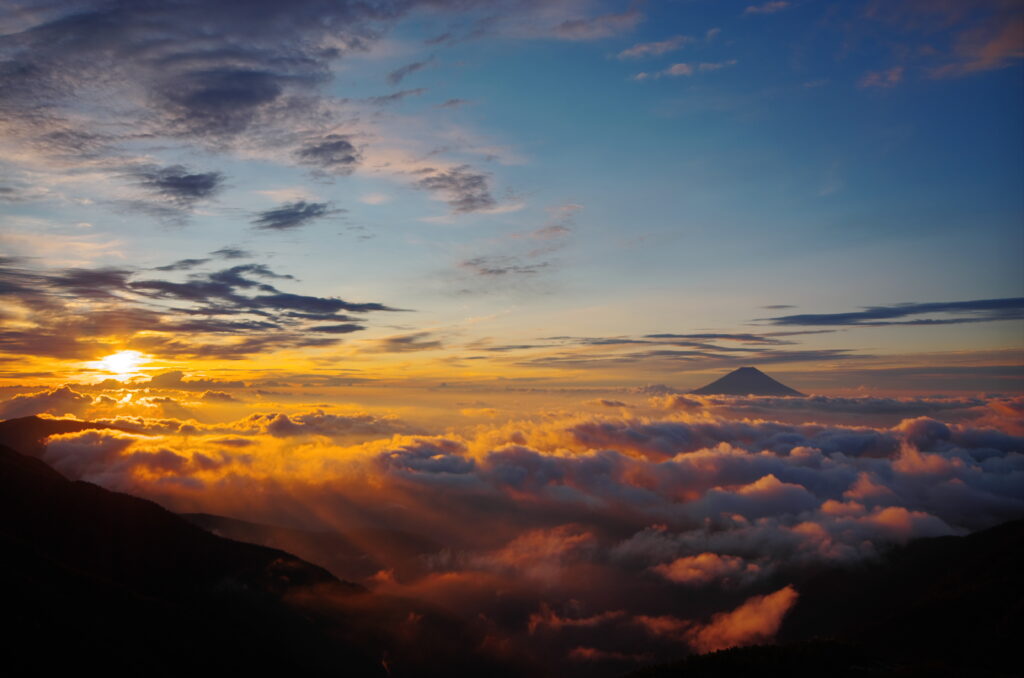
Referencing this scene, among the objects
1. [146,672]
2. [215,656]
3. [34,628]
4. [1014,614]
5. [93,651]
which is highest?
[34,628]

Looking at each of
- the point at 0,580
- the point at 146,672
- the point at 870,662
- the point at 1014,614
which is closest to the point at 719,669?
the point at 870,662

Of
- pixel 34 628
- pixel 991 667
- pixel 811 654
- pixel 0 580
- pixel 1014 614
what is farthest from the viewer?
pixel 1014 614

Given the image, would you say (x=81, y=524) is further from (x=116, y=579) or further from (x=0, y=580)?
(x=0, y=580)

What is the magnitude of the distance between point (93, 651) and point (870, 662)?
14027cm

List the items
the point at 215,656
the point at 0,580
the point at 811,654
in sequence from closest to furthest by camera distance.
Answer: the point at 811,654 → the point at 0,580 → the point at 215,656

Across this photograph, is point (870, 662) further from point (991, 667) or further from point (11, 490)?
point (11, 490)

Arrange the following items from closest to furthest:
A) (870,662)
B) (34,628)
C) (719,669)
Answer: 1. (870,662)
2. (719,669)
3. (34,628)

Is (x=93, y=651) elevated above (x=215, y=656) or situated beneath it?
elevated above

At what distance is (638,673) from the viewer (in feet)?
323

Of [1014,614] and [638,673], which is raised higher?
[638,673]

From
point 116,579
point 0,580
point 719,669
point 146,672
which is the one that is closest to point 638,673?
point 719,669

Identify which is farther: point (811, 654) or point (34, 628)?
point (34, 628)

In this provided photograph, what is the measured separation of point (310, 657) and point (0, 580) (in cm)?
11832

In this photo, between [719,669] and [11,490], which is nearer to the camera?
[719,669]
